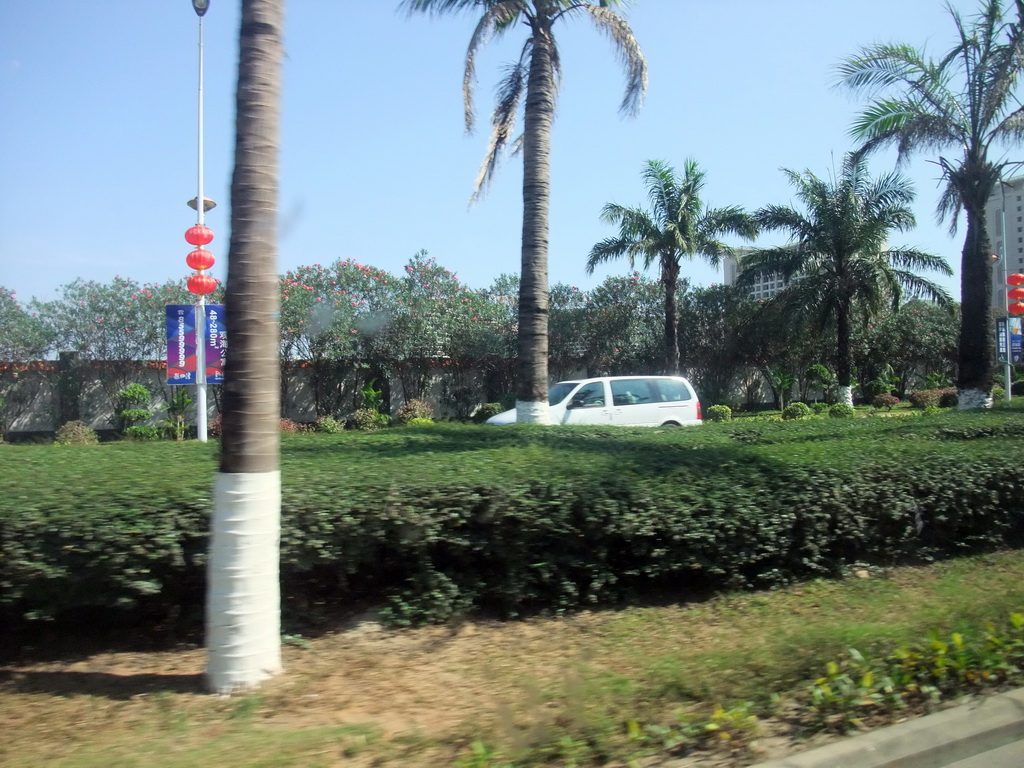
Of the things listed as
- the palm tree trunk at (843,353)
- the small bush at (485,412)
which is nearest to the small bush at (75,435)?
the small bush at (485,412)

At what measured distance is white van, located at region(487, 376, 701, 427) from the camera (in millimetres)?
15273

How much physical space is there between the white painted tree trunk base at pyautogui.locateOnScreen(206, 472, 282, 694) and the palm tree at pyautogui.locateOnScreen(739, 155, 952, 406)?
24.3 m

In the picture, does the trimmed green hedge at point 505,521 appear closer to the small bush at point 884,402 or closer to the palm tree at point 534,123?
the palm tree at point 534,123

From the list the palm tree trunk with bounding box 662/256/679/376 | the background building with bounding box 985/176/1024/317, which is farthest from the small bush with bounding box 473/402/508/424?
the background building with bounding box 985/176/1024/317

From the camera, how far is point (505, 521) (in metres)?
5.21

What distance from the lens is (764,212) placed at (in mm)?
26047

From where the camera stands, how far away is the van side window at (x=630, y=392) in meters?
15.8

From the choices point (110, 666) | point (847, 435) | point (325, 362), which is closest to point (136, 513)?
point (110, 666)

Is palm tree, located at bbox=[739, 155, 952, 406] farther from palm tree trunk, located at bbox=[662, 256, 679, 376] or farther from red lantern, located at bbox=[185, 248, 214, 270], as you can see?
red lantern, located at bbox=[185, 248, 214, 270]

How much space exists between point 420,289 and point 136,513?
22.6 meters

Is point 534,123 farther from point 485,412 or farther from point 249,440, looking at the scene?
point 485,412

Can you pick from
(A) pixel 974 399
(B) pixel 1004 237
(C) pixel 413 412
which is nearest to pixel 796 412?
(B) pixel 1004 237

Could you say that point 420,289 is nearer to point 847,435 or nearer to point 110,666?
point 847,435

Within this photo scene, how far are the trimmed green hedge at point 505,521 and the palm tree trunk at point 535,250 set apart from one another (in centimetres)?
395
